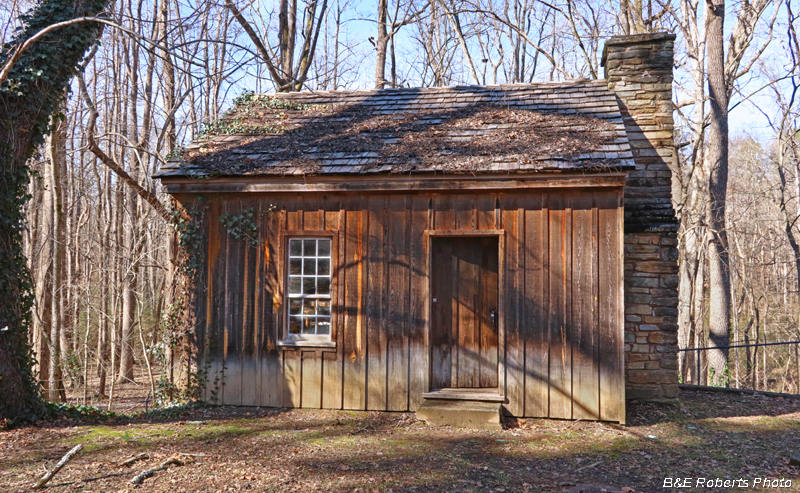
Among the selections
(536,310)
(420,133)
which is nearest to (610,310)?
(536,310)

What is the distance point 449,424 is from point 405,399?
78 cm

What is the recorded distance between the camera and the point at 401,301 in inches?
306

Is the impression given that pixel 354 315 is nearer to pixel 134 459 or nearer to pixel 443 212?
pixel 443 212

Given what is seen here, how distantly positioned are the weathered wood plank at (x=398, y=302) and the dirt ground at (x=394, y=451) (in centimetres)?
38

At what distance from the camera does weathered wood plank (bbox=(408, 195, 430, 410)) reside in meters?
7.63

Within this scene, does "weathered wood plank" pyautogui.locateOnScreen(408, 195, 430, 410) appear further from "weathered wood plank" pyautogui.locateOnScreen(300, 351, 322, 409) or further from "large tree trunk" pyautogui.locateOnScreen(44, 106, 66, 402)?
"large tree trunk" pyautogui.locateOnScreen(44, 106, 66, 402)

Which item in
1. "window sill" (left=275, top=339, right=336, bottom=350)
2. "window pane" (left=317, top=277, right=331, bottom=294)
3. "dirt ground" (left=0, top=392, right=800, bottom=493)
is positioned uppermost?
"window pane" (left=317, top=277, right=331, bottom=294)

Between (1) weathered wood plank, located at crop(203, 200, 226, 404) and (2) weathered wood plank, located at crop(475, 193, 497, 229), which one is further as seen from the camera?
(1) weathered wood plank, located at crop(203, 200, 226, 404)

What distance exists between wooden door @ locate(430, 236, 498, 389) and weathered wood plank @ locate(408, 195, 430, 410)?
0.19m

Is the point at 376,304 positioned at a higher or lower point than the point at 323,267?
lower

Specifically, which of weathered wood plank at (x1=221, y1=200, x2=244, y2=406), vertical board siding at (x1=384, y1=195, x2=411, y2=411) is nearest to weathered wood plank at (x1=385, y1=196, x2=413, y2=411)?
vertical board siding at (x1=384, y1=195, x2=411, y2=411)

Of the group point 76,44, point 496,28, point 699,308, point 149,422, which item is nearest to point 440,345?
point 149,422

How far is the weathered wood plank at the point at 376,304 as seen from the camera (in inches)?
305

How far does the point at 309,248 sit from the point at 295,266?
0.34 m
